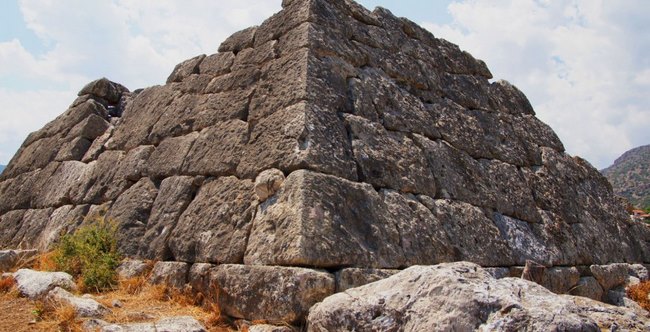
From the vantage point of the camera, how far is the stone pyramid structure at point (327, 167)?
5.21 m

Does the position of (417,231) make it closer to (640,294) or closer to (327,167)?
(327,167)

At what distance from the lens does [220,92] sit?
720 cm

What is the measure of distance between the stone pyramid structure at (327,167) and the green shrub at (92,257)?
182mm

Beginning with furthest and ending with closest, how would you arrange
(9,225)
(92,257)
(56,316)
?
(9,225)
(92,257)
(56,316)

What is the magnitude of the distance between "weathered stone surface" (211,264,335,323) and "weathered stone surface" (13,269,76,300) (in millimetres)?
1904

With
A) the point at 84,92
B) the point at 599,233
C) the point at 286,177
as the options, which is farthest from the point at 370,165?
the point at 84,92

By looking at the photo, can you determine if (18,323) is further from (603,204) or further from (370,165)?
(603,204)

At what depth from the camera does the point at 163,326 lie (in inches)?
168

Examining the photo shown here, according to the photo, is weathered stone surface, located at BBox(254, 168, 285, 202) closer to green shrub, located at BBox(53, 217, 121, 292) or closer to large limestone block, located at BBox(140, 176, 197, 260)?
large limestone block, located at BBox(140, 176, 197, 260)

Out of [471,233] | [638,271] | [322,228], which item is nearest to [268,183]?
[322,228]

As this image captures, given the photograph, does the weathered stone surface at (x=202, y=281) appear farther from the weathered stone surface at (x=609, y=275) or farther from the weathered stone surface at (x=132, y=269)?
the weathered stone surface at (x=609, y=275)

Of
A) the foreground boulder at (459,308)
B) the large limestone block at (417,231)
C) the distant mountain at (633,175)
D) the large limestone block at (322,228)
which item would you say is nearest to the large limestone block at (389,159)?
the large limestone block at (417,231)

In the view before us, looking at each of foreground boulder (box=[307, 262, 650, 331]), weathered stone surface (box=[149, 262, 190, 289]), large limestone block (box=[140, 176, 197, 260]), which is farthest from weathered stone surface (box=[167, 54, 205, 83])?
foreground boulder (box=[307, 262, 650, 331])

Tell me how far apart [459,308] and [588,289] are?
5129 millimetres
